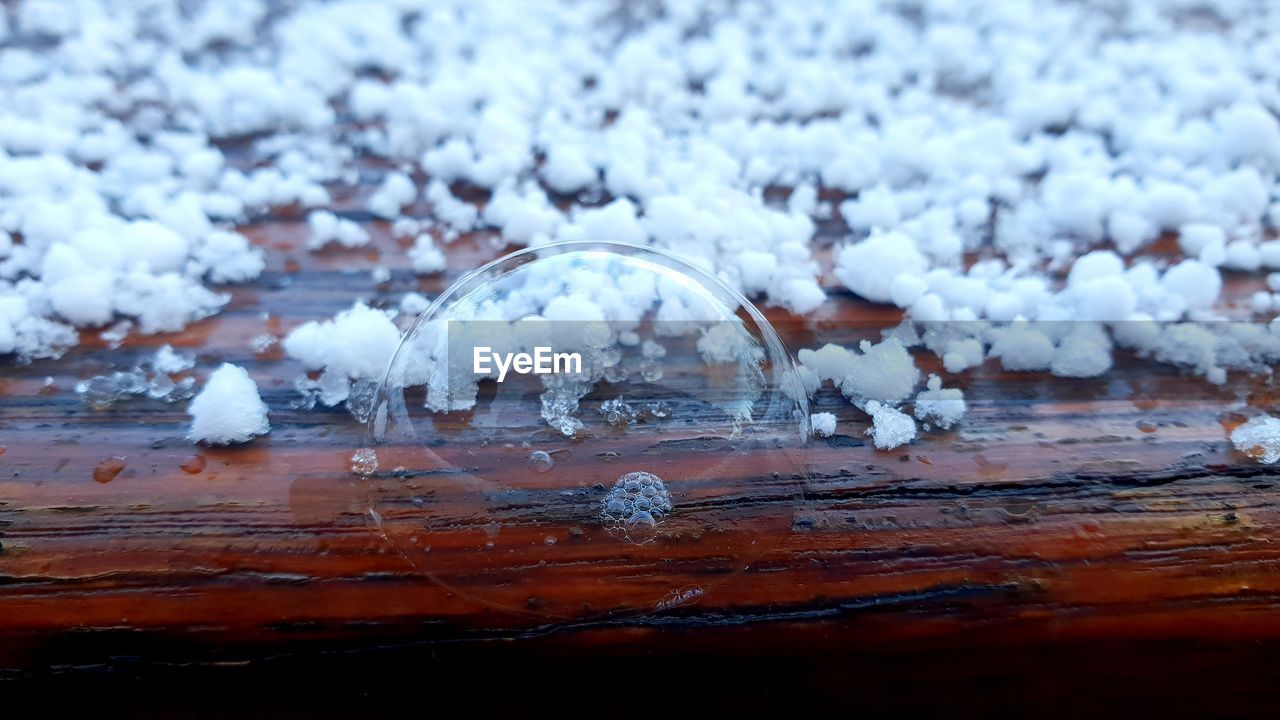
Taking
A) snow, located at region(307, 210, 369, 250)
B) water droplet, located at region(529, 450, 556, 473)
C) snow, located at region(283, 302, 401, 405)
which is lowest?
water droplet, located at region(529, 450, 556, 473)

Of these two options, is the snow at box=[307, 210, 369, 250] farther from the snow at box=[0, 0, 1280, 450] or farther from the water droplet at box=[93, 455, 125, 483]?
the water droplet at box=[93, 455, 125, 483]

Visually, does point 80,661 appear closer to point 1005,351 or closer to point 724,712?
point 724,712

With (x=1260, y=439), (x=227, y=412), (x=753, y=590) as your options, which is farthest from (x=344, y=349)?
(x=1260, y=439)

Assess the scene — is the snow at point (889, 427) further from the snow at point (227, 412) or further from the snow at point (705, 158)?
the snow at point (227, 412)

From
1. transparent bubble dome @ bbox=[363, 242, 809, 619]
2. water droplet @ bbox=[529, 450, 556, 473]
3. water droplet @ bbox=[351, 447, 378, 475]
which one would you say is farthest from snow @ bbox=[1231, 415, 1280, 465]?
water droplet @ bbox=[351, 447, 378, 475]

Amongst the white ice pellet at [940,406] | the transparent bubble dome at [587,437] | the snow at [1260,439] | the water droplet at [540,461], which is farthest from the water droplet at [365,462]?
the snow at [1260,439]

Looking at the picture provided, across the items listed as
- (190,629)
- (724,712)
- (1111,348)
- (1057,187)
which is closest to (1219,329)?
(1111,348)
